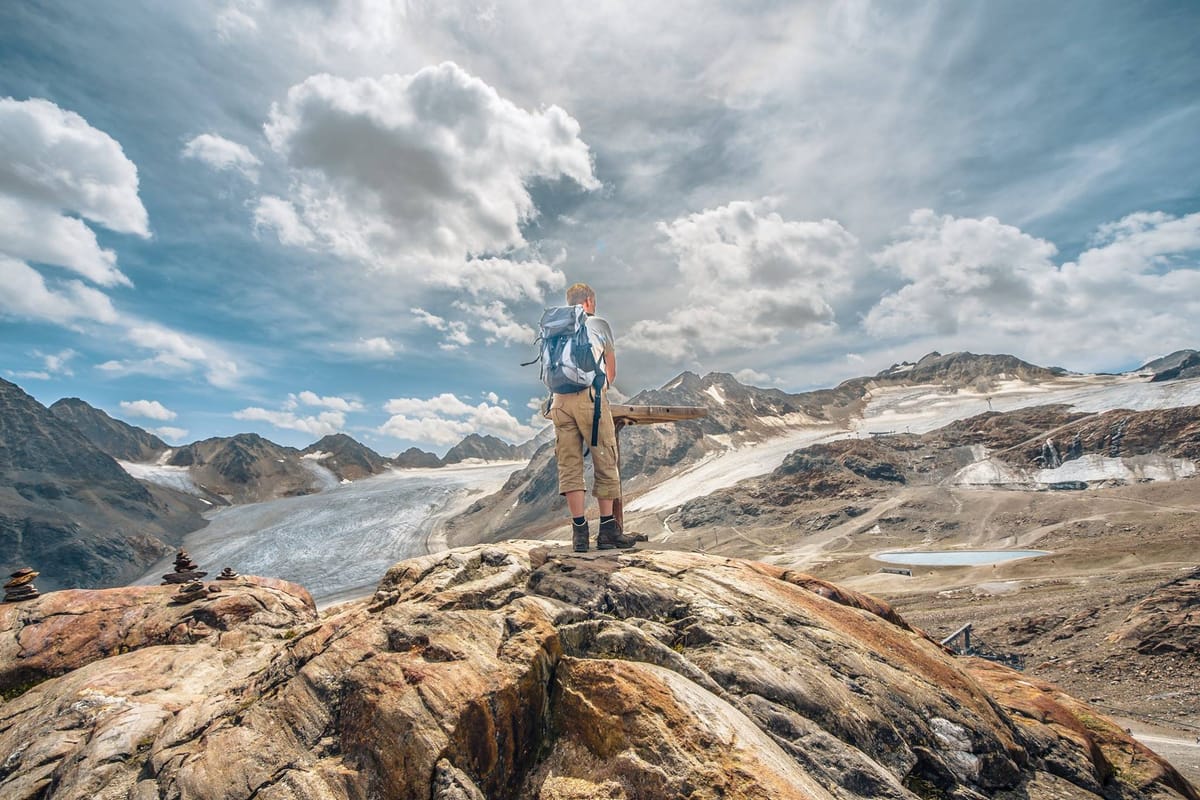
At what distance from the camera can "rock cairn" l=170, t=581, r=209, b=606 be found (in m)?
8.58

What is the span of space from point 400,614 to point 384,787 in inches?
66.9

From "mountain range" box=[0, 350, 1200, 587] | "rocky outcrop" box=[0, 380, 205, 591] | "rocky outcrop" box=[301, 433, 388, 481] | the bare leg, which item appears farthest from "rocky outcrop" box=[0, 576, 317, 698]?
"rocky outcrop" box=[301, 433, 388, 481]

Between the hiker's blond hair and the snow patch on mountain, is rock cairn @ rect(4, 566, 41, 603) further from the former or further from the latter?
the snow patch on mountain

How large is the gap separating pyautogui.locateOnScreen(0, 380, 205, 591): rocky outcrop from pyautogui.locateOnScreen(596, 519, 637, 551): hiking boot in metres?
99.3

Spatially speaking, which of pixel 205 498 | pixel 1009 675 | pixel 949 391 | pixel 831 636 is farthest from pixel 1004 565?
pixel 205 498

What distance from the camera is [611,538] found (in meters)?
8.16

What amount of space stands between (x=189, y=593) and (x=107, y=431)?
232 m

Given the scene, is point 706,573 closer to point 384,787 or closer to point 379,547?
point 384,787

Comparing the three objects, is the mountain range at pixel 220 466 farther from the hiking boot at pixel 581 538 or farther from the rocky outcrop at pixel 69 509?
the hiking boot at pixel 581 538

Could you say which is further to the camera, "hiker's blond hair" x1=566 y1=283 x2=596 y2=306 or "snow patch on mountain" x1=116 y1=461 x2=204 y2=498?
"snow patch on mountain" x1=116 y1=461 x2=204 y2=498

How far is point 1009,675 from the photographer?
7.96m

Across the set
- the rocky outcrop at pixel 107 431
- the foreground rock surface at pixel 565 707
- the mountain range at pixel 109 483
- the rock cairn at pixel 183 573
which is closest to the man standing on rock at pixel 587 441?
the foreground rock surface at pixel 565 707

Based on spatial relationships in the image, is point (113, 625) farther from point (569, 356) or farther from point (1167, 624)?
point (1167, 624)

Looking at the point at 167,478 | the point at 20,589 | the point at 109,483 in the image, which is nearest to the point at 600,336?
the point at 20,589
